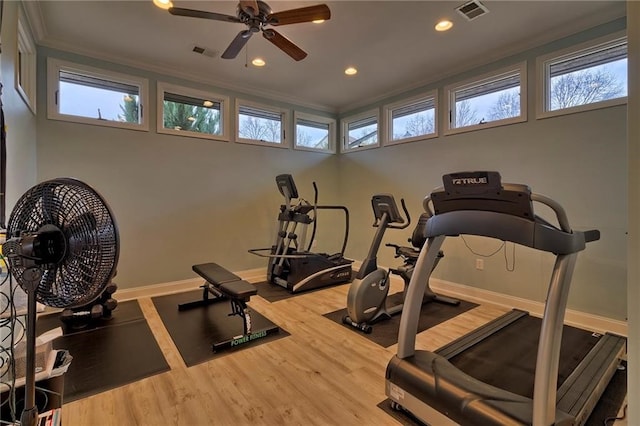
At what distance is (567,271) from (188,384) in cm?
240

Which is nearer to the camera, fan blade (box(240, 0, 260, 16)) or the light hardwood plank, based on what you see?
the light hardwood plank

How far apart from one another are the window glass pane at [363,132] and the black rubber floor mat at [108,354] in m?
4.30

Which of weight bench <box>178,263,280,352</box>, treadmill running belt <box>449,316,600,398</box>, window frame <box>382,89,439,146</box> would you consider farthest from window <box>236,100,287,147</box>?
treadmill running belt <box>449,316,600,398</box>

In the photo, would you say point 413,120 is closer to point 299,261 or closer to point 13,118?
point 299,261

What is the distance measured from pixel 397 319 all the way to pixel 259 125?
363 centimetres

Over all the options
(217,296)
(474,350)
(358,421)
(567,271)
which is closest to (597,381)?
(474,350)

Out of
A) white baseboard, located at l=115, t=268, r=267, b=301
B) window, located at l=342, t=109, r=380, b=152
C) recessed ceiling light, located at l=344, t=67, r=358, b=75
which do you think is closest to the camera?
white baseboard, located at l=115, t=268, r=267, b=301

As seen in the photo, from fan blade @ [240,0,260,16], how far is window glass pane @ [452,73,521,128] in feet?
9.80

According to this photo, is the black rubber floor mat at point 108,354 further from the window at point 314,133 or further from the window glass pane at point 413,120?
the window glass pane at point 413,120

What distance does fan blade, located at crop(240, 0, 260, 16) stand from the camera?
2.20 metres

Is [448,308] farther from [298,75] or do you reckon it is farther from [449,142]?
[298,75]

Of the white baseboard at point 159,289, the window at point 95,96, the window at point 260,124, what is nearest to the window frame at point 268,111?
the window at point 260,124

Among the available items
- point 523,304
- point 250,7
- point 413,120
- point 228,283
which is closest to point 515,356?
point 523,304

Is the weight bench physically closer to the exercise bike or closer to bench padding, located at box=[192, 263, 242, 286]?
bench padding, located at box=[192, 263, 242, 286]
